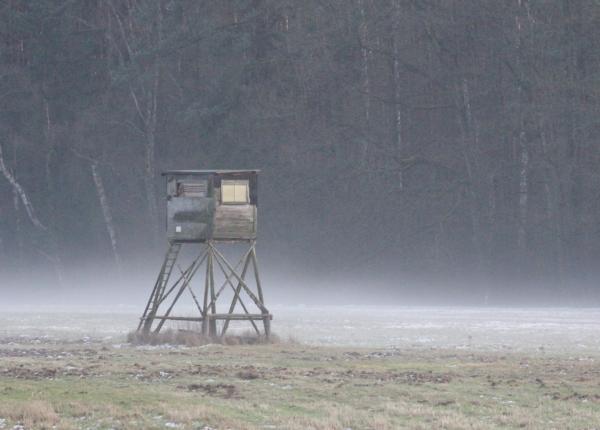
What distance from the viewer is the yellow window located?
4244 centimetres

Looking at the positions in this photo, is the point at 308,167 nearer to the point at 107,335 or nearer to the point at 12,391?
the point at 107,335

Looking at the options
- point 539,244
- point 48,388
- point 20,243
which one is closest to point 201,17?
point 20,243

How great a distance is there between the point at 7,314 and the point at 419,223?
2898cm

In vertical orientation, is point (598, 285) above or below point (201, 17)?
below

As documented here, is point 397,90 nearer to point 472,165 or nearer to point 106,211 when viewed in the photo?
point 472,165

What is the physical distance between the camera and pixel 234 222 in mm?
42406

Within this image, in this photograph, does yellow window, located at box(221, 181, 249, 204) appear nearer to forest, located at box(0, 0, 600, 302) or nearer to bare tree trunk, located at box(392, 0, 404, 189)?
forest, located at box(0, 0, 600, 302)

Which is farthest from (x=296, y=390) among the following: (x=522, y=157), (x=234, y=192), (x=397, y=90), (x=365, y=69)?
(x=365, y=69)

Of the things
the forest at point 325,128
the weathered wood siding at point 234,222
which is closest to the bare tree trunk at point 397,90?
the forest at point 325,128

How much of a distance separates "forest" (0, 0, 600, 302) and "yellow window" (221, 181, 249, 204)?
3676 centimetres

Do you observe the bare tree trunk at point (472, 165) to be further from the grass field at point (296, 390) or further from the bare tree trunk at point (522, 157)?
the grass field at point (296, 390)

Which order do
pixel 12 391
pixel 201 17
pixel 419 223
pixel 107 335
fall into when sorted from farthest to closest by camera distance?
pixel 201 17
pixel 419 223
pixel 107 335
pixel 12 391

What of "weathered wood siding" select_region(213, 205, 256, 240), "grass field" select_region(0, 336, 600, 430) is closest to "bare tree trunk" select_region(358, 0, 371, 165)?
"weathered wood siding" select_region(213, 205, 256, 240)

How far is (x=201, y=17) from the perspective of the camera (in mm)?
89250
